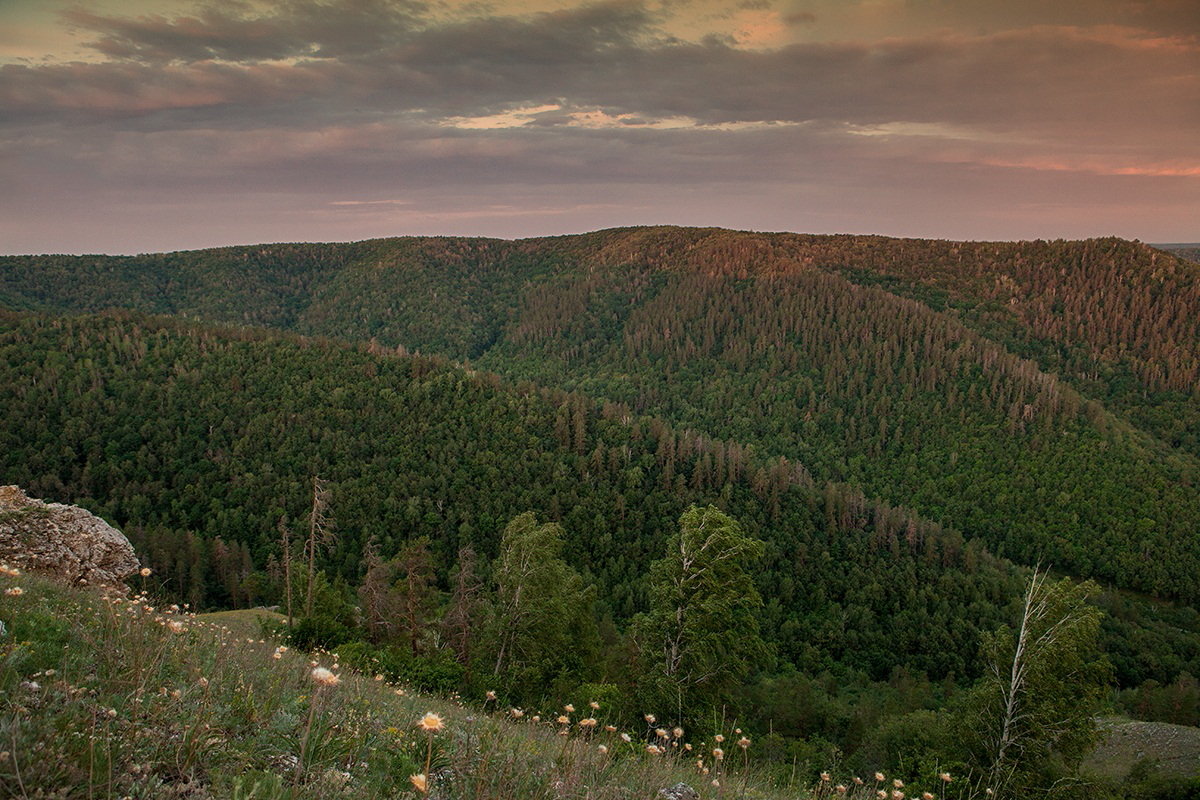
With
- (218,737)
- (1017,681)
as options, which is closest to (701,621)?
(1017,681)

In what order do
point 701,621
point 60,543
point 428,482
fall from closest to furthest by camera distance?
1. point 60,543
2. point 701,621
3. point 428,482

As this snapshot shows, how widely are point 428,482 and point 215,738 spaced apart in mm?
93154

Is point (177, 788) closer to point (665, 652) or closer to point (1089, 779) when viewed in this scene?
point (665, 652)

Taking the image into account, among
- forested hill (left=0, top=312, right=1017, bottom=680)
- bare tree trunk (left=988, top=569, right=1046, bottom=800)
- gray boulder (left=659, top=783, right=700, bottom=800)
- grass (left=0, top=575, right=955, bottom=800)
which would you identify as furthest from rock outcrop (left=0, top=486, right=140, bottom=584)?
forested hill (left=0, top=312, right=1017, bottom=680)

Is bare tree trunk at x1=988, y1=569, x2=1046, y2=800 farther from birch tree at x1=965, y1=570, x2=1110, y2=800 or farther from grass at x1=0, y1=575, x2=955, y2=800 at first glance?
grass at x1=0, y1=575, x2=955, y2=800

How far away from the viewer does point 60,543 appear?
1534cm

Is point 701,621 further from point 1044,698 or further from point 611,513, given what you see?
point 611,513

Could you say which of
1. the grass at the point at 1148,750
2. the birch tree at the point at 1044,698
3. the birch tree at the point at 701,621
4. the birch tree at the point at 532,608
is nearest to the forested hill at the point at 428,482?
the grass at the point at 1148,750

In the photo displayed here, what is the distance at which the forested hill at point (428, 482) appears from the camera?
72.4 m

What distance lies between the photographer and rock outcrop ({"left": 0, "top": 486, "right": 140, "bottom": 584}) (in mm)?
14353

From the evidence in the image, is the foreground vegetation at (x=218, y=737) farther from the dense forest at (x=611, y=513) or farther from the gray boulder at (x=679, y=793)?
the dense forest at (x=611, y=513)

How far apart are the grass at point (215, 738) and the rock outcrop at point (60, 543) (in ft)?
31.9

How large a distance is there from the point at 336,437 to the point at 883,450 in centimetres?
13376

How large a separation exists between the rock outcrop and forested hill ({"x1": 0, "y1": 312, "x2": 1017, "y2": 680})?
132ft
